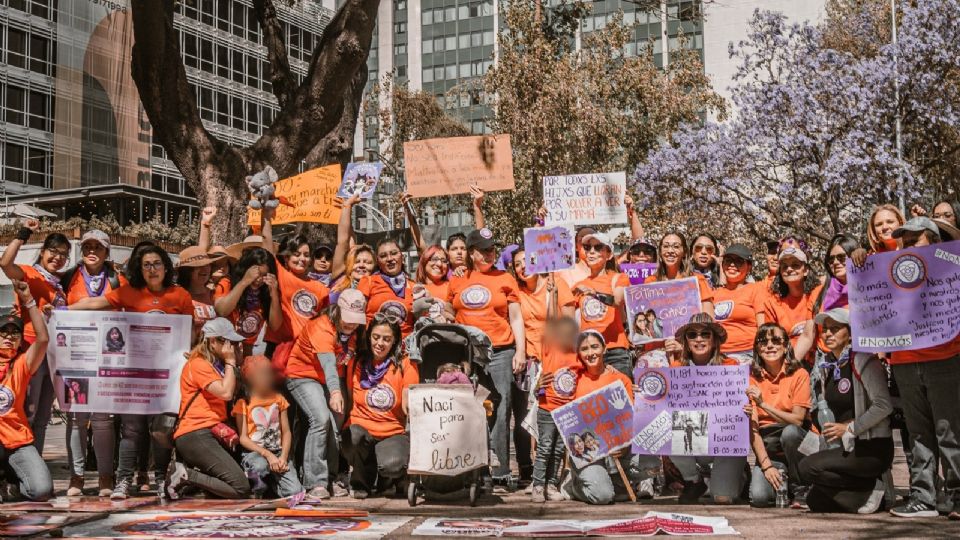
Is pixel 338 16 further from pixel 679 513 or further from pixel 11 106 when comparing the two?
pixel 11 106

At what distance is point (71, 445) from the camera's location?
9422 mm

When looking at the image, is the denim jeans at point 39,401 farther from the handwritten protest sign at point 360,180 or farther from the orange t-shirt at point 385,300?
the handwritten protest sign at point 360,180

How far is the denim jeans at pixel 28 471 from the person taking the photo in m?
9.02

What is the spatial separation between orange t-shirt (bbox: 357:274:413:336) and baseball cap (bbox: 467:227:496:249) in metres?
0.66

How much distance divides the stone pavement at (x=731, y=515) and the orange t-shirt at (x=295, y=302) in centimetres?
149

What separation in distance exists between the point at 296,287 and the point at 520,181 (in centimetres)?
1979

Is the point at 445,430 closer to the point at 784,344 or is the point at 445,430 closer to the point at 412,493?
the point at 412,493

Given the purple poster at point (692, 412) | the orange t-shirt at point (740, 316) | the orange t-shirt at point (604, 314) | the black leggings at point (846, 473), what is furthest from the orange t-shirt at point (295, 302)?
the black leggings at point (846, 473)

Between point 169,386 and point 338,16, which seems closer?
point 169,386

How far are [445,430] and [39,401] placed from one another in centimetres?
341

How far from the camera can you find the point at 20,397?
924 cm

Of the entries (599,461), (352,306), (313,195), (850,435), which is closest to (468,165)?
(313,195)

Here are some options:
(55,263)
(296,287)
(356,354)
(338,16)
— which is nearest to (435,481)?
(356,354)

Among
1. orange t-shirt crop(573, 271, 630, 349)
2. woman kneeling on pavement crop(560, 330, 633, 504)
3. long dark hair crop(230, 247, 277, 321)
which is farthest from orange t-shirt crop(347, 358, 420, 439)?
orange t-shirt crop(573, 271, 630, 349)
